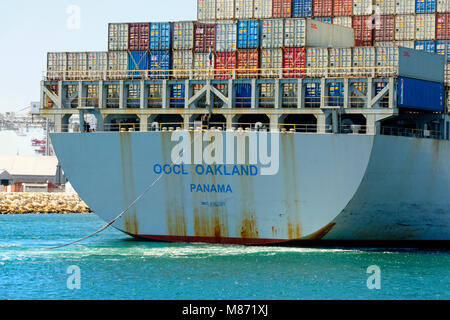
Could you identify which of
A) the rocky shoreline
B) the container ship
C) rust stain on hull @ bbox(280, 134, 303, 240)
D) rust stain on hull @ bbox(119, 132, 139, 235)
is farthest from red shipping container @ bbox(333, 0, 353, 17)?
the rocky shoreline

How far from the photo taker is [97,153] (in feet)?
126

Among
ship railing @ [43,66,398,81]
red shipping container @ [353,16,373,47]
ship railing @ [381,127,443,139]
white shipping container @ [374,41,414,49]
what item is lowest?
ship railing @ [381,127,443,139]

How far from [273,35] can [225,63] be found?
2.57 meters

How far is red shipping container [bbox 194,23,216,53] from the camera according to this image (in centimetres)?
4175

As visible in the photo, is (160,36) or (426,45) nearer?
(160,36)

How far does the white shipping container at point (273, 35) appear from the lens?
40750 millimetres

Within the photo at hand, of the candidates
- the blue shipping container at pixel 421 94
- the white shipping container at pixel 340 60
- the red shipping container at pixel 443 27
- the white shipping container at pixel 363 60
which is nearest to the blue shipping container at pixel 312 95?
the white shipping container at pixel 340 60

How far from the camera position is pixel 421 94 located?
3900 cm

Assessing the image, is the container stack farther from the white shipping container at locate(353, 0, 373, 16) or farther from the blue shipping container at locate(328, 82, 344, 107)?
the blue shipping container at locate(328, 82, 344, 107)

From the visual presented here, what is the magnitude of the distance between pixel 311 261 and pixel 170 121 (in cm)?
1055

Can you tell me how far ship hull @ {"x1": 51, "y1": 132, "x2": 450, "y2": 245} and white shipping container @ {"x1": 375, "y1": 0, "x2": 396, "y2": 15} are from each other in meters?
10.1

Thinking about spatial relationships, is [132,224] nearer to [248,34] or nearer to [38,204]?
[248,34]

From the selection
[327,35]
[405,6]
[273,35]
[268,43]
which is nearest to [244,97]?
[268,43]
